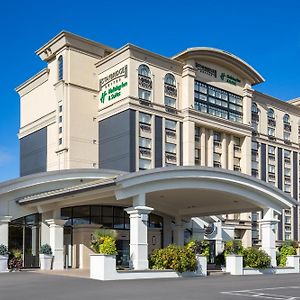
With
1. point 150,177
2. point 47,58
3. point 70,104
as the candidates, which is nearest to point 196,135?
→ point 70,104

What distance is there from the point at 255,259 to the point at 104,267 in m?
10.0

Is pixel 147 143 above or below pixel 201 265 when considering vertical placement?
above

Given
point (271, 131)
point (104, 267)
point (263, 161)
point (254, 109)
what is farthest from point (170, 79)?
point (104, 267)

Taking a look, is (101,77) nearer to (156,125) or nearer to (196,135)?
(156,125)

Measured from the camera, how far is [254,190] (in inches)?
1192

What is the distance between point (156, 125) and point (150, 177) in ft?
103

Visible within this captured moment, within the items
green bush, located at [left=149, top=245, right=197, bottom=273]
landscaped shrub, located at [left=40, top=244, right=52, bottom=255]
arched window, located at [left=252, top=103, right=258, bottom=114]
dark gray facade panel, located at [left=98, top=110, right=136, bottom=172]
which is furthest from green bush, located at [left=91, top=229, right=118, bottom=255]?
arched window, located at [left=252, top=103, right=258, bottom=114]

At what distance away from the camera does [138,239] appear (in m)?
25.7

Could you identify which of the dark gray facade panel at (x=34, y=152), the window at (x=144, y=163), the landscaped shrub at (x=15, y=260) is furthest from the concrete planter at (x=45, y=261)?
the dark gray facade panel at (x=34, y=152)

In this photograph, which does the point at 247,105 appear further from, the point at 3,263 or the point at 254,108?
the point at 3,263

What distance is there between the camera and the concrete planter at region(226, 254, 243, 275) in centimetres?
2888

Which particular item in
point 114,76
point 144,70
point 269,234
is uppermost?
point 144,70

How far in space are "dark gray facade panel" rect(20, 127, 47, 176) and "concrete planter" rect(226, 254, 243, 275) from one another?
3628 centimetres

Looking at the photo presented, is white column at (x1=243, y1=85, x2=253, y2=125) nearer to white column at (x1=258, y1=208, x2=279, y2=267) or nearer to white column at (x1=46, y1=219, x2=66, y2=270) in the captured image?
white column at (x1=258, y1=208, x2=279, y2=267)
